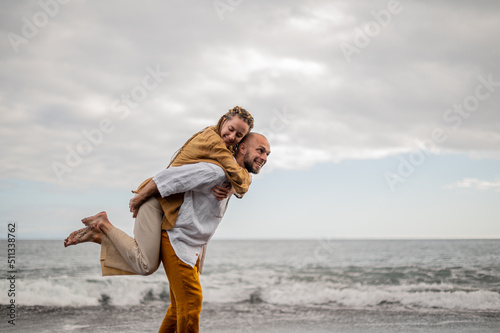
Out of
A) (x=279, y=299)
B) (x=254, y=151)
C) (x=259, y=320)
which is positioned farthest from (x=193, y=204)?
(x=279, y=299)

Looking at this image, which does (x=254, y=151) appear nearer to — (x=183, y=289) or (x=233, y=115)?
(x=233, y=115)

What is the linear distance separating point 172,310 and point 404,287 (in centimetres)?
959

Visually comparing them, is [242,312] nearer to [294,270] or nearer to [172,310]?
[172,310]

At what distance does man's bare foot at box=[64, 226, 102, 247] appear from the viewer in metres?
2.45

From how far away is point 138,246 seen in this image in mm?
2451

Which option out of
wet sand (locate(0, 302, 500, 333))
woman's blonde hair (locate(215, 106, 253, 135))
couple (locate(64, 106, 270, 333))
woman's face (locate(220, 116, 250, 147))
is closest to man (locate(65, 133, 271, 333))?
couple (locate(64, 106, 270, 333))

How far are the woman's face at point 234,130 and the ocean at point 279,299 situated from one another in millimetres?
4149

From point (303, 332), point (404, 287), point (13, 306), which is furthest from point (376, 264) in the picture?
point (13, 306)

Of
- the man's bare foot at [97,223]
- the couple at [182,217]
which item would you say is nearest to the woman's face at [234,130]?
the couple at [182,217]

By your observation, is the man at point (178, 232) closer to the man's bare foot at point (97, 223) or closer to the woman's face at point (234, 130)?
the man's bare foot at point (97, 223)

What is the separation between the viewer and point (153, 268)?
249 centimetres

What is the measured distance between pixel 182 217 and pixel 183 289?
403mm

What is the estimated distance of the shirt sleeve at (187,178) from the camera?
2377 millimetres

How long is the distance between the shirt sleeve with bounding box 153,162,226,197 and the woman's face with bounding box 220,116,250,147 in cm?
21
